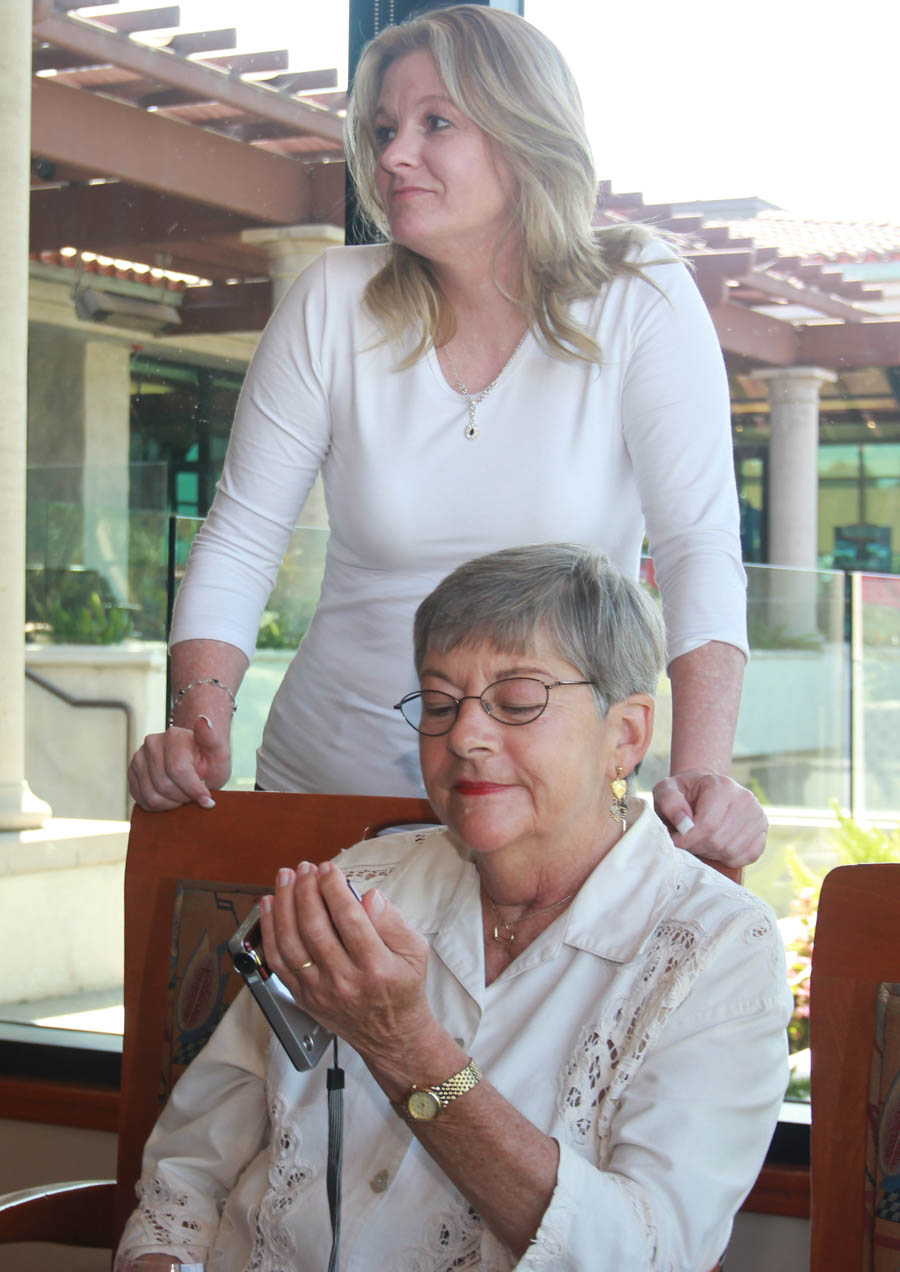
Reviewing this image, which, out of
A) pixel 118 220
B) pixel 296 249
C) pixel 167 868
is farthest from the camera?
pixel 118 220

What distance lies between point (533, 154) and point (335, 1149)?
3.80ft

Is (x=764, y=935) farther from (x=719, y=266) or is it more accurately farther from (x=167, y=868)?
(x=719, y=266)

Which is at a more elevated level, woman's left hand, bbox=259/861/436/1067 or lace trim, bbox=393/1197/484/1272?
woman's left hand, bbox=259/861/436/1067

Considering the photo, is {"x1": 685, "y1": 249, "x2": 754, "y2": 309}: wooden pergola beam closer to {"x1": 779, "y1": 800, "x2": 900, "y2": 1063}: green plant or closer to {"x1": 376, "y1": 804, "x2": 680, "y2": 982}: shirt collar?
{"x1": 779, "y1": 800, "x2": 900, "y2": 1063}: green plant

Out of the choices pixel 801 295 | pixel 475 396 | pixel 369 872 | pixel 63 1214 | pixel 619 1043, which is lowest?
pixel 63 1214

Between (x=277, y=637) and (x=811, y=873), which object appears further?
(x=811, y=873)

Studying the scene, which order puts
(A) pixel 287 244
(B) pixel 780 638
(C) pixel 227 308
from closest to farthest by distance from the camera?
(A) pixel 287 244 → (B) pixel 780 638 → (C) pixel 227 308

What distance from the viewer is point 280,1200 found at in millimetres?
1382

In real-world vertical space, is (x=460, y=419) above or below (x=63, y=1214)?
above

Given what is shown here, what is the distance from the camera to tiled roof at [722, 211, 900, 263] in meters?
3.01

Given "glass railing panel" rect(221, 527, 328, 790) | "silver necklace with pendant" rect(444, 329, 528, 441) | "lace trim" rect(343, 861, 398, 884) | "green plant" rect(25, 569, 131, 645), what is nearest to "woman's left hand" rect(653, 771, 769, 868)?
"lace trim" rect(343, 861, 398, 884)

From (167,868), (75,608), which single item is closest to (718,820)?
(167,868)

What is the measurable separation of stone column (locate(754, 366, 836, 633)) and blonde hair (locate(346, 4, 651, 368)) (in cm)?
140

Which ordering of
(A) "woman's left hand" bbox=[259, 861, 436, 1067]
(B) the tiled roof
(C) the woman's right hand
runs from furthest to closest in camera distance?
(B) the tiled roof → (C) the woman's right hand → (A) "woman's left hand" bbox=[259, 861, 436, 1067]
